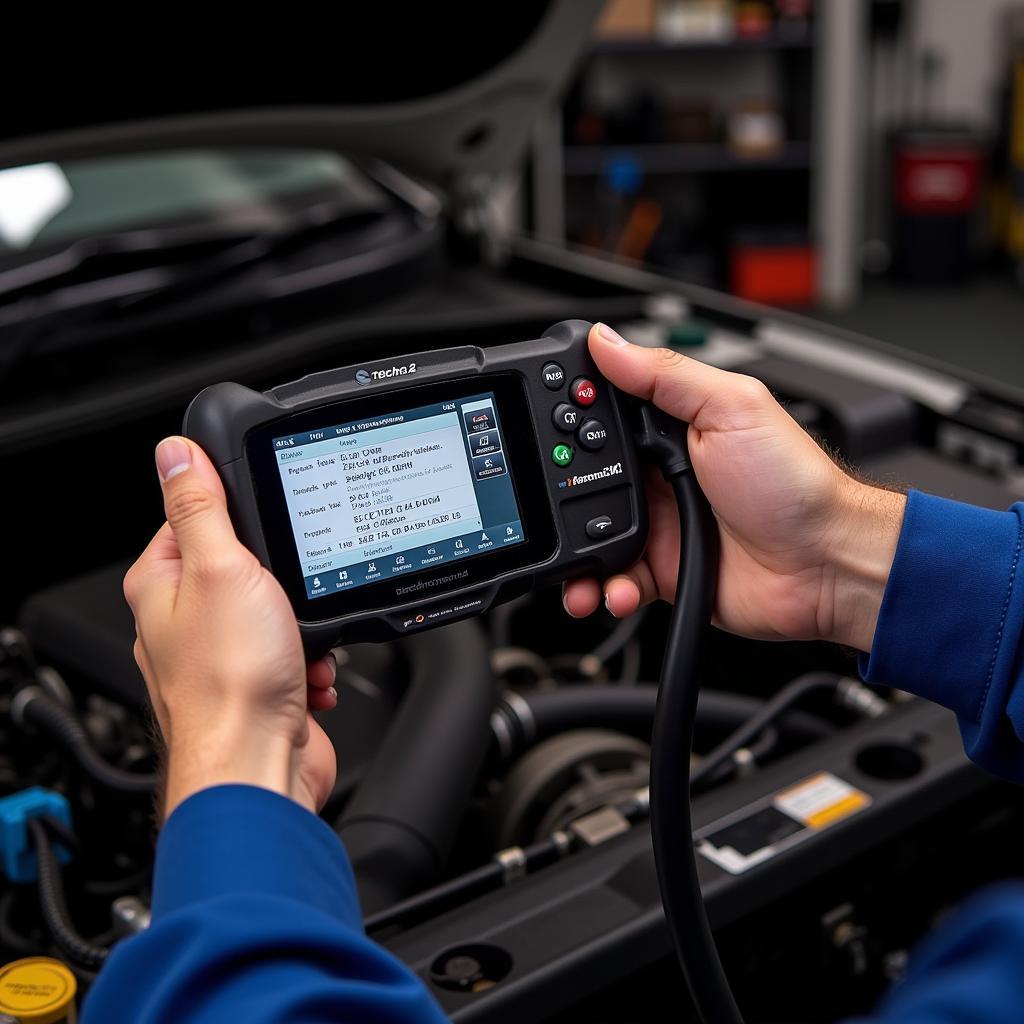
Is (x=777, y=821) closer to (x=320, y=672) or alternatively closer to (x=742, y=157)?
(x=320, y=672)

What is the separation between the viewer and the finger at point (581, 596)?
0.87m

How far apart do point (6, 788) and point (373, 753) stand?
0.31 meters

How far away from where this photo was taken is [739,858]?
898 mm

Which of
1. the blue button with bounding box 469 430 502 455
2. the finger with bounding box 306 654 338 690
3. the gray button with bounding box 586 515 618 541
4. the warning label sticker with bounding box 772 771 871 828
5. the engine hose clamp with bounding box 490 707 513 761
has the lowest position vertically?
the engine hose clamp with bounding box 490 707 513 761

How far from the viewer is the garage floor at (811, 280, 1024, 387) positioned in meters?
4.23

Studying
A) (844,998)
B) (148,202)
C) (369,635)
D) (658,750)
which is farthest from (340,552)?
(148,202)

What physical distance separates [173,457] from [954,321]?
4437 mm

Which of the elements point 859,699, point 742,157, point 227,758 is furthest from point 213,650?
point 742,157

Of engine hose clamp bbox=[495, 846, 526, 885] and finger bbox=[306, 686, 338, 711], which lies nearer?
finger bbox=[306, 686, 338, 711]

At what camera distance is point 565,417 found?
0.82 metres

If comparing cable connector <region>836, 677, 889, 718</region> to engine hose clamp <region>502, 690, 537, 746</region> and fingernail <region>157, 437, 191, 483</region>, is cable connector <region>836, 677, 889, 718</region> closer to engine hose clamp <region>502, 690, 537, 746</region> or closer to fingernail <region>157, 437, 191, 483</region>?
engine hose clamp <region>502, 690, 537, 746</region>

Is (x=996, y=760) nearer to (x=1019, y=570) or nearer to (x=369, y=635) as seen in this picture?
(x=1019, y=570)

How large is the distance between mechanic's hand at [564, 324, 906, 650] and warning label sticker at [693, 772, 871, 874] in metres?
0.14

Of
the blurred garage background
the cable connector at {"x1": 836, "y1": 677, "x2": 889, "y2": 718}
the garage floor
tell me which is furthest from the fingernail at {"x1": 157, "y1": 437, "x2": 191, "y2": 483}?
the blurred garage background
